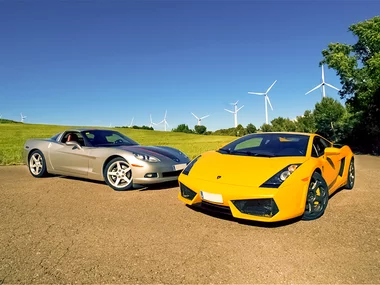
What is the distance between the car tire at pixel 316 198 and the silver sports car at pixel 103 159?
2880mm

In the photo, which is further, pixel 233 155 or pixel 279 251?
pixel 233 155

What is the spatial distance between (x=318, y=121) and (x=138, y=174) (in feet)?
81.9

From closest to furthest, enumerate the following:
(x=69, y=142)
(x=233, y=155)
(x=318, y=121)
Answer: (x=233, y=155)
(x=69, y=142)
(x=318, y=121)

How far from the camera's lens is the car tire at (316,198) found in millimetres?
4082

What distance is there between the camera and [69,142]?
6770 millimetres

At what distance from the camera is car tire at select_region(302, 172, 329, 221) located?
4.08 meters

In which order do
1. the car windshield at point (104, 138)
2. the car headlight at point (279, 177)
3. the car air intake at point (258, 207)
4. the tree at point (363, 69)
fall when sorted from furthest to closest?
the tree at point (363, 69) < the car windshield at point (104, 138) < the car headlight at point (279, 177) < the car air intake at point (258, 207)

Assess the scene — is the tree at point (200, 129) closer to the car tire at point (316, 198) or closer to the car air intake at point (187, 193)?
the car air intake at point (187, 193)

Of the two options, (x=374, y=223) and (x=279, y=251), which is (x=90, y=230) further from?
(x=374, y=223)

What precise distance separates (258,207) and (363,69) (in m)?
15.4

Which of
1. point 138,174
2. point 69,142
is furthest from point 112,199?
point 69,142

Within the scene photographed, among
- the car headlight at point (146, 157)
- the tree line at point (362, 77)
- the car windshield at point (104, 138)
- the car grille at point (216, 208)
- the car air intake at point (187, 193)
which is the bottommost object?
the car grille at point (216, 208)

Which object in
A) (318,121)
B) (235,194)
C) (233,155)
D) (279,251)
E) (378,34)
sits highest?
(378,34)

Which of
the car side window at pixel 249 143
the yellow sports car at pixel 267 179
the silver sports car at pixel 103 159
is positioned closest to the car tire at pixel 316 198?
the yellow sports car at pixel 267 179
